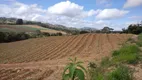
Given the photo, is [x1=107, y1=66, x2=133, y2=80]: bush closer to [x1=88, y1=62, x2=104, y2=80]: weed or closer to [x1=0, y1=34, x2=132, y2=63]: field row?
[x1=88, y1=62, x2=104, y2=80]: weed

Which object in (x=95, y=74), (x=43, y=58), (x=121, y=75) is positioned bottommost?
(x=43, y=58)

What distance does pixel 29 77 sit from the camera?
8.13 metres

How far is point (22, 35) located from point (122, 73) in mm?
35938

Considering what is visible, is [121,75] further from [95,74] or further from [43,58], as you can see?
[43,58]

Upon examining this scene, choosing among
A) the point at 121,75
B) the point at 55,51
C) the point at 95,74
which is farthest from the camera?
the point at 55,51

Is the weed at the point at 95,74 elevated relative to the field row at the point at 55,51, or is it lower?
elevated

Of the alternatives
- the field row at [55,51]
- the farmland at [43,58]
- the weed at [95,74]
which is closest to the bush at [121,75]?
the weed at [95,74]

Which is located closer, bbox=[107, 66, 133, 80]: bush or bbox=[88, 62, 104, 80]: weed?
bbox=[88, 62, 104, 80]: weed

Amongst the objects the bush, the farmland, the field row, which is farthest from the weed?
the field row

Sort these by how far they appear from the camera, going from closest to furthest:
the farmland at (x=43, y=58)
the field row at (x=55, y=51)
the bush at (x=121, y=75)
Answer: the bush at (x=121, y=75)
the farmland at (x=43, y=58)
the field row at (x=55, y=51)

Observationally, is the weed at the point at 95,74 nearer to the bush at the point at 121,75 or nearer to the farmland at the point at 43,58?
the bush at the point at 121,75

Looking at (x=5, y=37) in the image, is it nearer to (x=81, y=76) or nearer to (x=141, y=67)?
(x=141, y=67)

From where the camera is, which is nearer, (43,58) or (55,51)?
(43,58)

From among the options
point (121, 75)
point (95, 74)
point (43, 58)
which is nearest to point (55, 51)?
point (43, 58)
